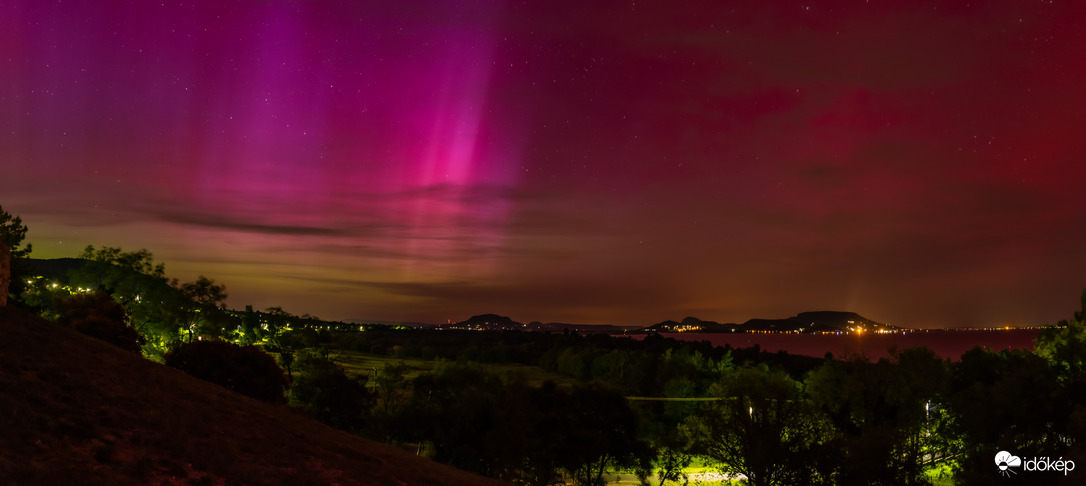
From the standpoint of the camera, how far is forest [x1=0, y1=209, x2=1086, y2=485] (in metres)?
34.4

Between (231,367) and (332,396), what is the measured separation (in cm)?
1138

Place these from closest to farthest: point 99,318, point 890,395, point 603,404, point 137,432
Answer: point 137,432 → point 99,318 → point 603,404 → point 890,395

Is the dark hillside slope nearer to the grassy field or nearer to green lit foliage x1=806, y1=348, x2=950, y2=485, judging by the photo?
the grassy field

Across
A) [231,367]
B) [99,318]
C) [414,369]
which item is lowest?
[414,369]

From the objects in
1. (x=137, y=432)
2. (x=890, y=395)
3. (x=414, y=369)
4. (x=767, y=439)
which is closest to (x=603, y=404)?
(x=767, y=439)

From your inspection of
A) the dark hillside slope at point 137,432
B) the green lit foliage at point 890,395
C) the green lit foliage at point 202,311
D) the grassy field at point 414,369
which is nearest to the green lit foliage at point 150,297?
the green lit foliage at point 202,311

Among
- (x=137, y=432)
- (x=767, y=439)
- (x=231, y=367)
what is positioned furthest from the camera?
(x=767, y=439)

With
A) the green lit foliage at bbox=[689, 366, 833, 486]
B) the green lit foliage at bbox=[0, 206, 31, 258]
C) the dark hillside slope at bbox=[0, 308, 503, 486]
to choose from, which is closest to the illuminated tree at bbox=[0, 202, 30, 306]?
the green lit foliage at bbox=[0, 206, 31, 258]

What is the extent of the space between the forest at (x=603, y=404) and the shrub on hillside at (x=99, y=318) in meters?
0.12

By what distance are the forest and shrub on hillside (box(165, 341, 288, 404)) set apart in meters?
0.08

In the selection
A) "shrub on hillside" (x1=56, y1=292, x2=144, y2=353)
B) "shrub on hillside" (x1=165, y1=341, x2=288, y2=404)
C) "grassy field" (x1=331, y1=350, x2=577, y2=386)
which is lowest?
"grassy field" (x1=331, y1=350, x2=577, y2=386)

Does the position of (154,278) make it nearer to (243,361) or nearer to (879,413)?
(243,361)

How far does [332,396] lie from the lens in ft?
148

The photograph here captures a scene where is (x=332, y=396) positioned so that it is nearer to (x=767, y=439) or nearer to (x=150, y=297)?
(x=150, y=297)
